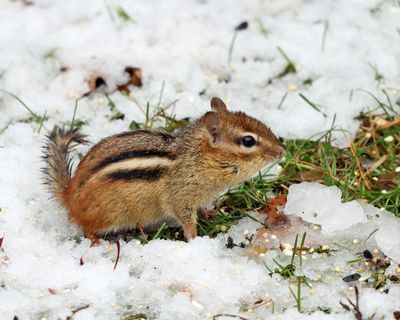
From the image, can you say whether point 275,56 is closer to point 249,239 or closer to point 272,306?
point 249,239

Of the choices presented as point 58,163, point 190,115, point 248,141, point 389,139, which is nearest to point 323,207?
point 248,141

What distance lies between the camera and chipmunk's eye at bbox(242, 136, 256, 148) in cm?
538

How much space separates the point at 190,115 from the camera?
262 inches

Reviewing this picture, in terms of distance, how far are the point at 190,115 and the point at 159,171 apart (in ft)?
4.49

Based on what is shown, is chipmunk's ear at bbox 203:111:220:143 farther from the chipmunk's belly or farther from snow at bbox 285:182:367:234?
snow at bbox 285:182:367:234

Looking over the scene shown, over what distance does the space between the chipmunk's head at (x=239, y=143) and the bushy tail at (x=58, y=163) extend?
943 mm

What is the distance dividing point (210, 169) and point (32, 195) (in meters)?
1.27

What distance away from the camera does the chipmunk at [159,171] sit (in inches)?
207

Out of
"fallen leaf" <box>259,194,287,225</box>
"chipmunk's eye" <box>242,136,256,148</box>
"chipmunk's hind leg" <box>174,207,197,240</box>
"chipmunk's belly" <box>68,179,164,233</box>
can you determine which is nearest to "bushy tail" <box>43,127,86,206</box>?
"chipmunk's belly" <box>68,179,164,233</box>

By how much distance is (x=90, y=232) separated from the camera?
5.41 metres

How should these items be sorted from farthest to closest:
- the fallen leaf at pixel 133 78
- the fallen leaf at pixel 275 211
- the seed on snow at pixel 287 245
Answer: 1. the fallen leaf at pixel 133 78
2. the fallen leaf at pixel 275 211
3. the seed on snow at pixel 287 245

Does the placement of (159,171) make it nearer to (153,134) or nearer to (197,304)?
(153,134)

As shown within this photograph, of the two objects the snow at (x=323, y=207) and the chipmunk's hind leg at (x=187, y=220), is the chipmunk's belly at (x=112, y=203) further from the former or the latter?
the snow at (x=323, y=207)

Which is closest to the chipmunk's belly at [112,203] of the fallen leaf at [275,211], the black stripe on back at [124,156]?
the black stripe on back at [124,156]
